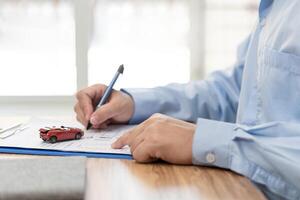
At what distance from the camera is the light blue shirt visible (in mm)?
636

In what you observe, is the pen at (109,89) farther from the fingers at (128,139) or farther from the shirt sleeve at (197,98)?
the fingers at (128,139)

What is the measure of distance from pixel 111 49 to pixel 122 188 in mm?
1553

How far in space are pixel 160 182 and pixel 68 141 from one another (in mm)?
238

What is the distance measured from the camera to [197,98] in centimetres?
110

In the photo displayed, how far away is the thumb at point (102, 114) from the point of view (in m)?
0.90

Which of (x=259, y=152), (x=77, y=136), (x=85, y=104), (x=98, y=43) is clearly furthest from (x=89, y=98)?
(x=98, y=43)

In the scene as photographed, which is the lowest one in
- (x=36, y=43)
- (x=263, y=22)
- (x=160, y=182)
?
(x=160, y=182)

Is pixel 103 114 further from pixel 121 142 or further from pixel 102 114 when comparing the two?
pixel 121 142

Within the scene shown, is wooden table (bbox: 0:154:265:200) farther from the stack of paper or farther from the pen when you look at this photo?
the pen

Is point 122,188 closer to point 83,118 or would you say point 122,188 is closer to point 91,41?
point 83,118

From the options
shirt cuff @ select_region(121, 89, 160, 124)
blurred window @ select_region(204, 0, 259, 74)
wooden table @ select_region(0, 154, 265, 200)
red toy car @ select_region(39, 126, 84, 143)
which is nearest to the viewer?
wooden table @ select_region(0, 154, 265, 200)

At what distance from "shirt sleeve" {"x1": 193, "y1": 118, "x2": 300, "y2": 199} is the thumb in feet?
0.86

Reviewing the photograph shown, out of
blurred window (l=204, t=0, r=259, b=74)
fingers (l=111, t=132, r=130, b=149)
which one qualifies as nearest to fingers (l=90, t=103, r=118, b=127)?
fingers (l=111, t=132, r=130, b=149)

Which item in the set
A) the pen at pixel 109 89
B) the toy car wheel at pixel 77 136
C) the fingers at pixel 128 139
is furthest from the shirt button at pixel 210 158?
the pen at pixel 109 89
